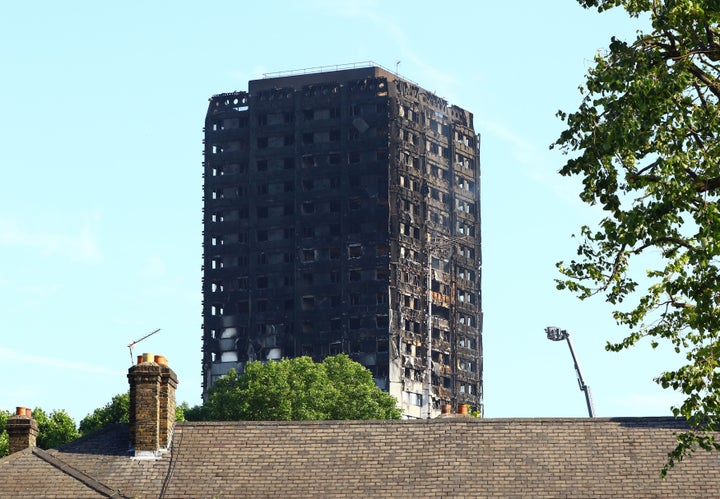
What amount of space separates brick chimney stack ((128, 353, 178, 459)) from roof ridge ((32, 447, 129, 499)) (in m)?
1.78

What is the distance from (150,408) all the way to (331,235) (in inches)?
5889

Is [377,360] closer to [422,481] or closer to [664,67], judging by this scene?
[422,481]

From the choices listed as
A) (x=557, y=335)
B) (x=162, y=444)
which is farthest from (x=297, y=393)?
(x=162, y=444)

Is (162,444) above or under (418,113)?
under

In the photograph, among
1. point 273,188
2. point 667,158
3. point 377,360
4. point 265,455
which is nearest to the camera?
point 667,158

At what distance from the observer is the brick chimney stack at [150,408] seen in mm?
44844

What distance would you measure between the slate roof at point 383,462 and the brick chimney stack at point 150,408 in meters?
0.48

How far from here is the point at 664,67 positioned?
94.2 feet

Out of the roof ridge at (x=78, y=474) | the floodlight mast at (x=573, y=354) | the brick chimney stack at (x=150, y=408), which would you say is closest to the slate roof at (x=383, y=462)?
the roof ridge at (x=78, y=474)

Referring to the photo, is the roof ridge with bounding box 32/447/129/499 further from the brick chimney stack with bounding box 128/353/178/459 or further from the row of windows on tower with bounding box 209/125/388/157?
the row of windows on tower with bounding box 209/125/388/157

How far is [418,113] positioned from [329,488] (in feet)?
517

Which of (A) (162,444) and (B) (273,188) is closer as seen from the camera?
(A) (162,444)

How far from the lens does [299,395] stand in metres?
115

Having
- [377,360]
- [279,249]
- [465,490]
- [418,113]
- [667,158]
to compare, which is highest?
[418,113]
